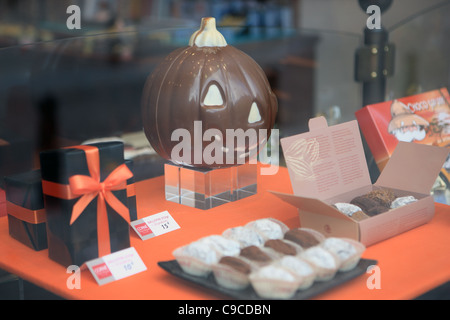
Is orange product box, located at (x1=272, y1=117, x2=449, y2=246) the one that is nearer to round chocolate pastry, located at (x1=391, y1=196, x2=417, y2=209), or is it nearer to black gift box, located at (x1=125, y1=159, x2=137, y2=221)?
round chocolate pastry, located at (x1=391, y1=196, x2=417, y2=209)

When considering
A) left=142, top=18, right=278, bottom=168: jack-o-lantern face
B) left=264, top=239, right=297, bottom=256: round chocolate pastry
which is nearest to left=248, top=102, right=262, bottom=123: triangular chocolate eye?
left=142, top=18, right=278, bottom=168: jack-o-lantern face

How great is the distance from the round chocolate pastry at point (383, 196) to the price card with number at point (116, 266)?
23.1 inches

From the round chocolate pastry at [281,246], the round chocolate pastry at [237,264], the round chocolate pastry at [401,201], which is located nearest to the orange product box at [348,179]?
the round chocolate pastry at [401,201]

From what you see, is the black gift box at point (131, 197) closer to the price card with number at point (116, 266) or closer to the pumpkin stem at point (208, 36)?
the price card with number at point (116, 266)

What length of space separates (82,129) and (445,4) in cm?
207

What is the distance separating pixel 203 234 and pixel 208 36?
502 millimetres

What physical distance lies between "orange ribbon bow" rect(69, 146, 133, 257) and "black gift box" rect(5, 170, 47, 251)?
0.56ft

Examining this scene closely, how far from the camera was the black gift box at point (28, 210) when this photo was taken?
1.33 metres

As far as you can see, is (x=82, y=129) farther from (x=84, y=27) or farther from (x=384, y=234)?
(x=384, y=234)

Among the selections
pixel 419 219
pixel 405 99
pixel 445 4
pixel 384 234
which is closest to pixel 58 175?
pixel 384 234

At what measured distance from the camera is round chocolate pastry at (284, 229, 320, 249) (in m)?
1.18

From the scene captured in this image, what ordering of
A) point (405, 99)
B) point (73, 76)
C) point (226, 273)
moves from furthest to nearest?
point (73, 76) < point (405, 99) < point (226, 273)

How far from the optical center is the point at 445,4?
130 inches
